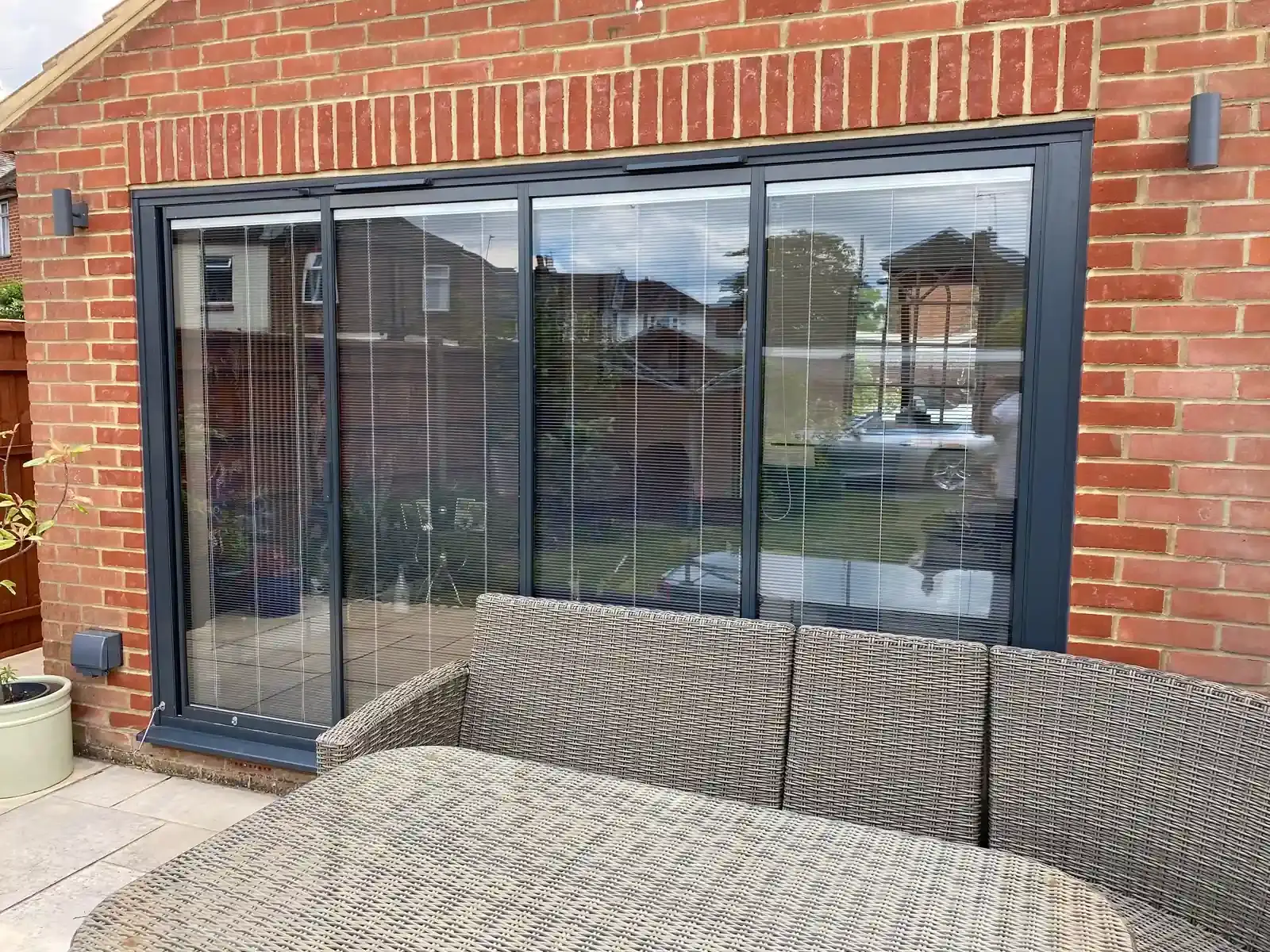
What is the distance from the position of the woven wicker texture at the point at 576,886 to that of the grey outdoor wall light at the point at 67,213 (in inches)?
119

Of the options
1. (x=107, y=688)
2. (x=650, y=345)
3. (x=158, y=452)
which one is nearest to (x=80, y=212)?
(x=158, y=452)

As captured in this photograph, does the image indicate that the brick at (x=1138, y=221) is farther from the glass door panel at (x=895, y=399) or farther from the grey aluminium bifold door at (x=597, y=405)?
the glass door panel at (x=895, y=399)

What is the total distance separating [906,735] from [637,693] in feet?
2.59

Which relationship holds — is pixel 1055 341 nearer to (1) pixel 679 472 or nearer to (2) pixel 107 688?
(1) pixel 679 472

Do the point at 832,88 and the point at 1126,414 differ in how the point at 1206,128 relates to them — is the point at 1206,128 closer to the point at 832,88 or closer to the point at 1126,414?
the point at 1126,414

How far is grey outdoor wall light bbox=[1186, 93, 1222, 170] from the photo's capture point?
2459mm

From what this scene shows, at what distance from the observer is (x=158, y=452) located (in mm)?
4062

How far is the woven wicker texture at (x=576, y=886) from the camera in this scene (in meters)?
1.61

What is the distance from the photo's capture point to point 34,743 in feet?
13.1

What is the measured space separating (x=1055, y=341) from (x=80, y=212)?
→ 380 cm

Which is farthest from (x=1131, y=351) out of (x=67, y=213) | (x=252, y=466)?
(x=67, y=213)

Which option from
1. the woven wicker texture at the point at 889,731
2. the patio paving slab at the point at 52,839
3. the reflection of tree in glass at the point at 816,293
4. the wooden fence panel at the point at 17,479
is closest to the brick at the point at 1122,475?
the woven wicker texture at the point at 889,731

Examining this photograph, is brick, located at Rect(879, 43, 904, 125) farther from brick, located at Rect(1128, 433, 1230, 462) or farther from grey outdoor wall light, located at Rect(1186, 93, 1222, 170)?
brick, located at Rect(1128, 433, 1230, 462)

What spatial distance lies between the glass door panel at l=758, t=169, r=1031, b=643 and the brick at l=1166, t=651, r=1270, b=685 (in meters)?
0.46
